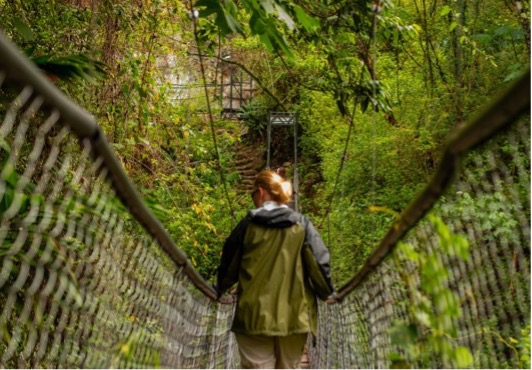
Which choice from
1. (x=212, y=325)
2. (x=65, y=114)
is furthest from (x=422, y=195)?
(x=212, y=325)

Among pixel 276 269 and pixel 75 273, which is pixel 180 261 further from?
pixel 75 273

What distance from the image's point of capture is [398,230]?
1374 millimetres

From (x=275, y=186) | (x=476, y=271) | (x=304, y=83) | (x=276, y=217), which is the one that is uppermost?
(x=304, y=83)

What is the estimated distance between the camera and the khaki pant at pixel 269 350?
279 cm

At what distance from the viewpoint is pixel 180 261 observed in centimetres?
231

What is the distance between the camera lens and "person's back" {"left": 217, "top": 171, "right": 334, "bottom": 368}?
2.68 metres

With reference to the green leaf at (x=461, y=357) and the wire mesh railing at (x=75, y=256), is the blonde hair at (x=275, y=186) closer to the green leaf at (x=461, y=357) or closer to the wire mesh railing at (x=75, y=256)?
the wire mesh railing at (x=75, y=256)

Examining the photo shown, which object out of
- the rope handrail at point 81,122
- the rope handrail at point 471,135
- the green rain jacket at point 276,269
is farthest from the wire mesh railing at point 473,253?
the green rain jacket at point 276,269

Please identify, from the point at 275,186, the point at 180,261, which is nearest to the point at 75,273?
the point at 180,261

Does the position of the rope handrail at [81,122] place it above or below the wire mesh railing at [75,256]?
above

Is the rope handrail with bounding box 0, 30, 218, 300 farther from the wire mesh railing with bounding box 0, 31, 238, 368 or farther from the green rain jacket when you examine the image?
the green rain jacket

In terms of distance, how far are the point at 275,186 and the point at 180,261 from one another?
1.90 feet

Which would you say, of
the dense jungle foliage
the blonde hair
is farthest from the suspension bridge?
the blonde hair

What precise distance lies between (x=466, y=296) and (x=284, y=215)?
1.37 m
